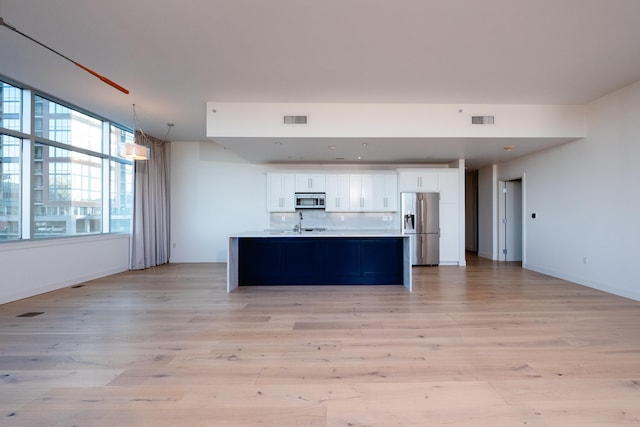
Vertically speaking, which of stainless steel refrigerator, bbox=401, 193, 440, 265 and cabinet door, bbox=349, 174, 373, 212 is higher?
cabinet door, bbox=349, 174, 373, 212

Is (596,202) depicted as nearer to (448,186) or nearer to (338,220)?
(448,186)

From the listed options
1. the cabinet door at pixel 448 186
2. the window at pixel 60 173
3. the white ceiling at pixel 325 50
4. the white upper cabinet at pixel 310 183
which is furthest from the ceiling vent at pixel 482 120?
the window at pixel 60 173

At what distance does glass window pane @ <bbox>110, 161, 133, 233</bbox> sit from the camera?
644 cm

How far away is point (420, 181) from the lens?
7.36 metres

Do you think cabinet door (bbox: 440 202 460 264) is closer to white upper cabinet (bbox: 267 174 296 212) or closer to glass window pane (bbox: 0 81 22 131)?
white upper cabinet (bbox: 267 174 296 212)

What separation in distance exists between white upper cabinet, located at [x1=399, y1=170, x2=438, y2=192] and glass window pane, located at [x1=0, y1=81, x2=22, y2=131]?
23.5ft

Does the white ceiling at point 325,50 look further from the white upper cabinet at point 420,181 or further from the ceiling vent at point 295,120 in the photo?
the white upper cabinet at point 420,181

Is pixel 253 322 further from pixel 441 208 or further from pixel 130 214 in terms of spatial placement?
pixel 441 208

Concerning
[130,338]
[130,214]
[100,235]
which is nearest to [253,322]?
[130,338]

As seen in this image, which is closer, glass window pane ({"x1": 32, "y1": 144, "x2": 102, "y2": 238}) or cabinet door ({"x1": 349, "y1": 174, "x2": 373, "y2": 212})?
glass window pane ({"x1": 32, "y1": 144, "x2": 102, "y2": 238})

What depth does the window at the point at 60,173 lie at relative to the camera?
14.4ft

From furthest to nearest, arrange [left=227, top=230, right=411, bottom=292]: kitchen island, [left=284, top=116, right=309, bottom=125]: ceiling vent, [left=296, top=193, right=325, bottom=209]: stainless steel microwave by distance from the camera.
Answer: [left=296, top=193, right=325, bottom=209]: stainless steel microwave
[left=227, top=230, right=411, bottom=292]: kitchen island
[left=284, top=116, right=309, bottom=125]: ceiling vent

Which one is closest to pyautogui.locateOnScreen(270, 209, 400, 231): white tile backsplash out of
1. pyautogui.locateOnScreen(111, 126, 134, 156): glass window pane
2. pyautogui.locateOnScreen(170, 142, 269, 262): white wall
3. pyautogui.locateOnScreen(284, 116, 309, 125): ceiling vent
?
pyautogui.locateOnScreen(170, 142, 269, 262): white wall

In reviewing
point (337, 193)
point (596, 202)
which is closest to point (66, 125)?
point (337, 193)
